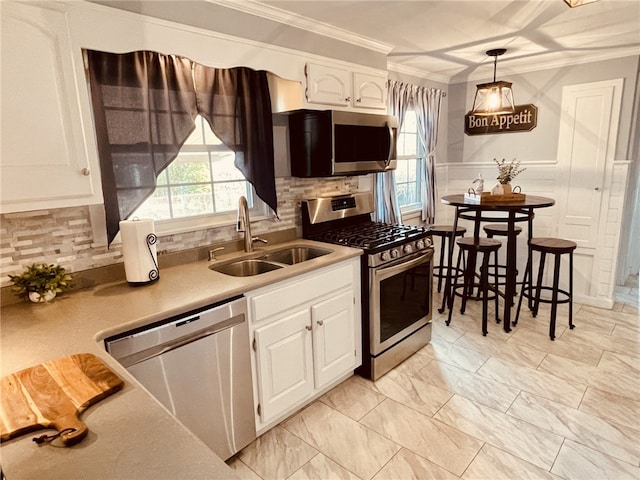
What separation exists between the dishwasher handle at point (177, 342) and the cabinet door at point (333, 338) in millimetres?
563

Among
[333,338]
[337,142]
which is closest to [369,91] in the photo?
[337,142]

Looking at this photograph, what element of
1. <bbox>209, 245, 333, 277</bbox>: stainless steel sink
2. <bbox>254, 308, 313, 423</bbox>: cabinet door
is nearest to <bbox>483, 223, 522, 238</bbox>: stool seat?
<bbox>209, 245, 333, 277</bbox>: stainless steel sink

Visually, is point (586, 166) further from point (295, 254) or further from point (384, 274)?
point (295, 254)

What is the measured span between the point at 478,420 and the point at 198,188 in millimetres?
2164

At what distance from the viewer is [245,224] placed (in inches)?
94.0

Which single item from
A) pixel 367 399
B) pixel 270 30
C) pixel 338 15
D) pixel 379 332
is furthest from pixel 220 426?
pixel 338 15

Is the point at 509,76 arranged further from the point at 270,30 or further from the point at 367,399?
the point at 367,399

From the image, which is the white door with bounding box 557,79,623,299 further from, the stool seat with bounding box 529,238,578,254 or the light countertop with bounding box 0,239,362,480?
the light countertop with bounding box 0,239,362,480

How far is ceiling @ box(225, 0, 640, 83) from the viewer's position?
225 cm

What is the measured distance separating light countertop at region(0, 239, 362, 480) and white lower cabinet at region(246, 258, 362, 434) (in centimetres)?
11

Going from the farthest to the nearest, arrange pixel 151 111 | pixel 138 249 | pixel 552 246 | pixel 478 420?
pixel 552 246, pixel 478 420, pixel 151 111, pixel 138 249

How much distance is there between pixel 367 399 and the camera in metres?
2.44

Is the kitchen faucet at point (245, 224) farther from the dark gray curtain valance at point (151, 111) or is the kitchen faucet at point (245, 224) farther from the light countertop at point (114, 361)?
the dark gray curtain valance at point (151, 111)

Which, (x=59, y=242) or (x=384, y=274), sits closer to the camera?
(x=59, y=242)
